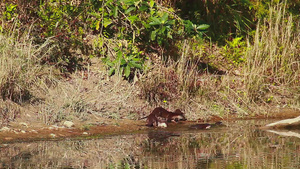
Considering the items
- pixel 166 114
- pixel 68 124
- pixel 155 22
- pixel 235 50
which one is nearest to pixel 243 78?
pixel 235 50

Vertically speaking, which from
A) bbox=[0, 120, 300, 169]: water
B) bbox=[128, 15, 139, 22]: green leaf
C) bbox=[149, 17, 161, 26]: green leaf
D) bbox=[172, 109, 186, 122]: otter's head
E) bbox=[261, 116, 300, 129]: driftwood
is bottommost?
bbox=[0, 120, 300, 169]: water

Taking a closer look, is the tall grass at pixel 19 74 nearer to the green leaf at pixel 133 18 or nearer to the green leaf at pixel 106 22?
the green leaf at pixel 106 22

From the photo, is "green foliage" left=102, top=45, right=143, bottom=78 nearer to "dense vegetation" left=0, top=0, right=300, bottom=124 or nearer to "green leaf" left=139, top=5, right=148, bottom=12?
"dense vegetation" left=0, top=0, right=300, bottom=124

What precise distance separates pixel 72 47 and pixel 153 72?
1617 mm

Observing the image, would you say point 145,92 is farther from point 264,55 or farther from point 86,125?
point 264,55

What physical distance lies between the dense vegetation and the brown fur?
0.44 metres

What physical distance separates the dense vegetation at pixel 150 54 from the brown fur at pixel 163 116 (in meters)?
0.44

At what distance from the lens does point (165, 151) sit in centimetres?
694

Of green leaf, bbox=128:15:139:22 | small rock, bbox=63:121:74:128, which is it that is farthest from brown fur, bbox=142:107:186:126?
green leaf, bbox=128:15:139:22

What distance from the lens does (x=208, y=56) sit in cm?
1188

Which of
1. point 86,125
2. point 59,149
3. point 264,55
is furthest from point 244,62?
point 59,149

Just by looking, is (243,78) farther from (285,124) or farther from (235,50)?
(285,124)

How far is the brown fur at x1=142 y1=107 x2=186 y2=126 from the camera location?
355 inches

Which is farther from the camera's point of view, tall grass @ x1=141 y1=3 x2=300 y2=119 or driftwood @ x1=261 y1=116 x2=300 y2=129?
tall grass @ x1=141 y1=3 x2=300 y2=119
